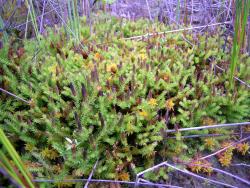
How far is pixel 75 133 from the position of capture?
159 centimetres

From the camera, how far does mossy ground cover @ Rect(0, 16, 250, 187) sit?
63.1 inches

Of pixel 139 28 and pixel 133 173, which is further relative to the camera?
pixel 139 28

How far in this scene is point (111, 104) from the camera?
182cm

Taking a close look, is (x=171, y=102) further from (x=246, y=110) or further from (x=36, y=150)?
(x=36, y=150)

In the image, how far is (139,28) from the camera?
9.66 ft

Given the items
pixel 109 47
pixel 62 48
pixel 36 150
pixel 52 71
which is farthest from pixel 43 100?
pixel 109 47

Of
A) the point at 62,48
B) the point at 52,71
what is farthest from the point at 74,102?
the point at 62,48

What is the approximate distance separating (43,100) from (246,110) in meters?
1.57

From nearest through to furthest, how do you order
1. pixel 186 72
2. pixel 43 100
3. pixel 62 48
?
1. pixel 43 100
2. pixel 186 72
3. pixel 62 48

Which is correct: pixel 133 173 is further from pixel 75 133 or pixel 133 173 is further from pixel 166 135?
pixel 75 133

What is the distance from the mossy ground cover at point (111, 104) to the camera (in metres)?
1.60

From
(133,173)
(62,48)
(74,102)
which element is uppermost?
(62,48)

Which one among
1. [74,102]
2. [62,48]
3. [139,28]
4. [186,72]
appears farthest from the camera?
[139,28]

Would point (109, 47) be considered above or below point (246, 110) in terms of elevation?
above
